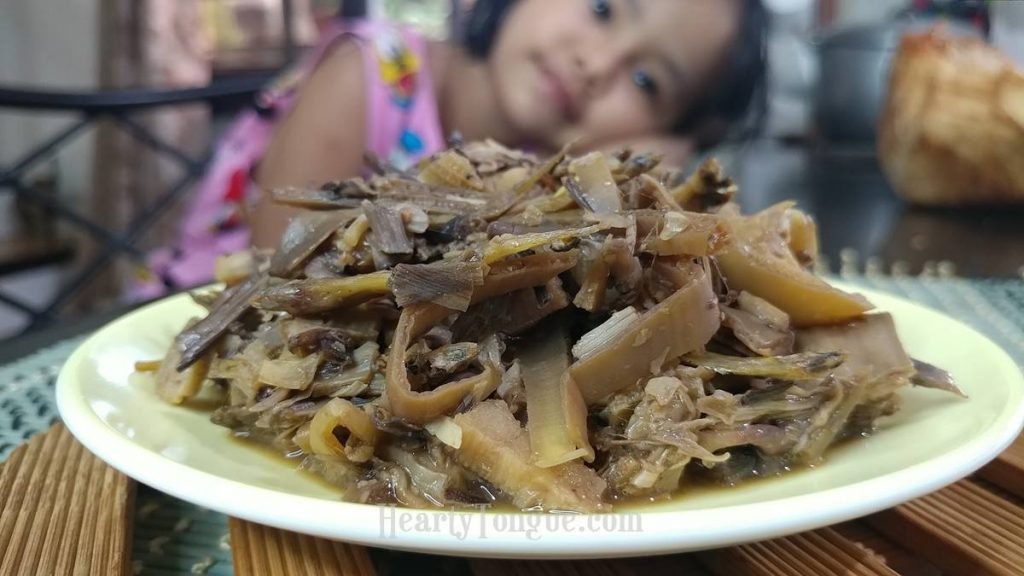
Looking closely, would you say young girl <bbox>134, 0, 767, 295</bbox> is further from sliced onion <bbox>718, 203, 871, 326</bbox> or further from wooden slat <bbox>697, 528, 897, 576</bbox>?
wooden slat <bbox>697, 528, 897, 576</bbox>

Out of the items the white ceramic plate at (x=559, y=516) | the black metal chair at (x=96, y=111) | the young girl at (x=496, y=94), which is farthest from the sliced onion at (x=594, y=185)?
the black metal chair at (x=96, y=111)

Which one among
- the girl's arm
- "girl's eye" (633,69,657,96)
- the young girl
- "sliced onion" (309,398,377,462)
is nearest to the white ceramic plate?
"sliced onion" (309,398,377,462)

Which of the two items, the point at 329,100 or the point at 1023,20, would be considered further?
the point at 1023,20

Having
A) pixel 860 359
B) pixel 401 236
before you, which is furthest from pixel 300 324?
pixel 860 359

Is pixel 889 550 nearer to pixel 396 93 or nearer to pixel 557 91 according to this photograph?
pixel 557 91

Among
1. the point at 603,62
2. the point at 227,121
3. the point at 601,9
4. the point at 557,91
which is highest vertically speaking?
the point at 601,9

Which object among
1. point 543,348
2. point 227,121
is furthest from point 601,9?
point 227,121

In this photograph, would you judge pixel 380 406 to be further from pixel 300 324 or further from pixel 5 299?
pixel 5 299

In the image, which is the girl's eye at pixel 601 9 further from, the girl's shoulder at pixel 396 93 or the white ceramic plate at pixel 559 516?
the white ceramic plate at pixel 559 516
